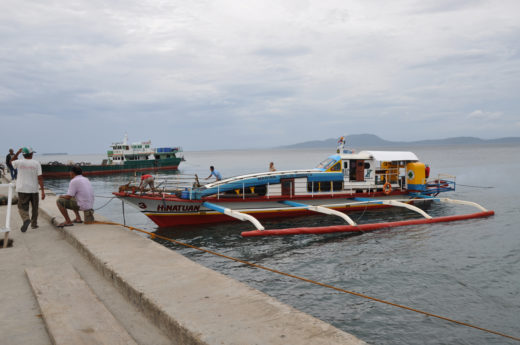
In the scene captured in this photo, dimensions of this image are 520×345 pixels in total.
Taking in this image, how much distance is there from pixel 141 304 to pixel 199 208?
1360 centimetres

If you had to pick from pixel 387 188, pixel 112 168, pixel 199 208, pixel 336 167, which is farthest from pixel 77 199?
pixel 112 168

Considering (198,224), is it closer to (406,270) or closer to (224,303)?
(406,270)

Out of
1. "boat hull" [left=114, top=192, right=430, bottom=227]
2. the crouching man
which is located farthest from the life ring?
the crouching man

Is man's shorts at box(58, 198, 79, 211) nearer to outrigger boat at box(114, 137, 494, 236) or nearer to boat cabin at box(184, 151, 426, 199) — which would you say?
outrigger boat at box(114, 137, 494, 236)

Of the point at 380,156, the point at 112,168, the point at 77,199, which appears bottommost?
the point at 77,199

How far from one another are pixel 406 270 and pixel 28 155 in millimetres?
11841

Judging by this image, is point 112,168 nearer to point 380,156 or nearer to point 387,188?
point 380,156

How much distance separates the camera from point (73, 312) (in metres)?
4.61

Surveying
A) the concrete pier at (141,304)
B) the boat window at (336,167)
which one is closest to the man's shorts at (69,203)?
the concrete pier at (141,304)

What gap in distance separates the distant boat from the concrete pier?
212 ft

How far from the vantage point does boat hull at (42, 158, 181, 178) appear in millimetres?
65250

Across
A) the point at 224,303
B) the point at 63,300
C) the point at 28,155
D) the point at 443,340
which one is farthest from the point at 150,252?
the point at 443,340

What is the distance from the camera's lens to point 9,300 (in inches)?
205

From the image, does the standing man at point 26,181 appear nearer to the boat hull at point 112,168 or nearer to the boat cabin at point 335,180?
the boat cabin at point 335,180
